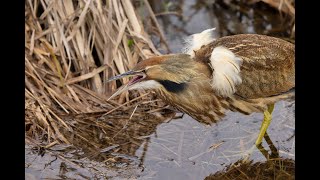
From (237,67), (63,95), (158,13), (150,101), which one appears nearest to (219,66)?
(237,67)

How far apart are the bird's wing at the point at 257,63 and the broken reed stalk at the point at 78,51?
2.68 feet

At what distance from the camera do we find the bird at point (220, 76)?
360cm

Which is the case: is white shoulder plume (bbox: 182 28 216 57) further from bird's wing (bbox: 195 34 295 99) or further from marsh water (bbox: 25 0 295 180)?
marsh water (bbox: 25 0 295 180)

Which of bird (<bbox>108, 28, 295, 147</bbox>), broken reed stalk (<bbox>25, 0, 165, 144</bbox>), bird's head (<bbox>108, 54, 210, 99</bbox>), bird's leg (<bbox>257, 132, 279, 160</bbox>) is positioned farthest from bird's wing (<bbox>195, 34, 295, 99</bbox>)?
broken reed stalk (<bbox>25, 0, 165, 144</bbox>)

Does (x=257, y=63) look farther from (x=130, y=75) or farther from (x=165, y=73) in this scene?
(x=130, y=75)

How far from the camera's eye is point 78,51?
4383 millimetres

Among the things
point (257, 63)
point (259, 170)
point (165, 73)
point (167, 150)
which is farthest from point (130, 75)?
point (259, 170)

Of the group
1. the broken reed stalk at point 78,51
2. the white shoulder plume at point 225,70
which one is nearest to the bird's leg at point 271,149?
the white shoulder plume at point 225,70

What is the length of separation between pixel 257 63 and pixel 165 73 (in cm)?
57

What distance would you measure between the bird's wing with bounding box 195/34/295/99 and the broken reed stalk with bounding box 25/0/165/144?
82 cm

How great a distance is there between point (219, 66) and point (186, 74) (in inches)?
7.5

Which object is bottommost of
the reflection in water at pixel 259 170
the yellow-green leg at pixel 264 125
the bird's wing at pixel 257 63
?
the reflection in water at pixel 259 170

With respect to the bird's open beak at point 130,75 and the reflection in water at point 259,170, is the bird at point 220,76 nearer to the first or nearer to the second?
the bird's open beak at point 130,75

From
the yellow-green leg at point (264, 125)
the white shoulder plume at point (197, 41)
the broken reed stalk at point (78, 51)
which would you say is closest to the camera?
the white shoulder plume at point (197, 41)
